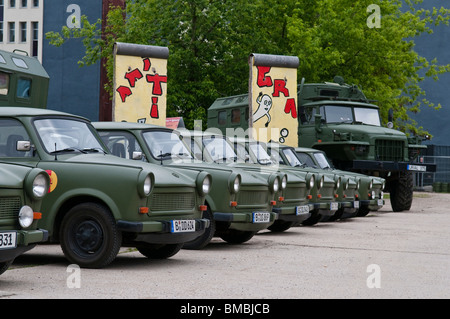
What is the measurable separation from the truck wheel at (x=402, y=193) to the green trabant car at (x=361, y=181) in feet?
11.6

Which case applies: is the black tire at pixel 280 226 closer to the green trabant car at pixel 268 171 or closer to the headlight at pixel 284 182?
the green trabant car at pixel 268 171

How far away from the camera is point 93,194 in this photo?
31.6 ft

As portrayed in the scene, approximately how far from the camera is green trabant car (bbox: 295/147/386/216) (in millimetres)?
20181

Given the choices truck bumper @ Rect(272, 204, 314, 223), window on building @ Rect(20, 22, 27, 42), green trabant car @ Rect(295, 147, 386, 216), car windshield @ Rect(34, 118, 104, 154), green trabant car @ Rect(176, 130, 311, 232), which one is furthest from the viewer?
window on building @ Rect(20, 22, 27, 42)

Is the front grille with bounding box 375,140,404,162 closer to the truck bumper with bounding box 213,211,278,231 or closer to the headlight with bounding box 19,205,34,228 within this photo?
the truck bumper with bounding box 213,211,278,231

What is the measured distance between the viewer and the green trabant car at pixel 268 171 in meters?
13.9

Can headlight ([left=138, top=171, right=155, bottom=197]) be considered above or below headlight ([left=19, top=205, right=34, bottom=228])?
above

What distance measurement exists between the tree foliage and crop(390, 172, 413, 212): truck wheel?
8.76 m

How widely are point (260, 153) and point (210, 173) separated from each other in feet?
12.8

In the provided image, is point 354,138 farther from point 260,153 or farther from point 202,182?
point 202,182

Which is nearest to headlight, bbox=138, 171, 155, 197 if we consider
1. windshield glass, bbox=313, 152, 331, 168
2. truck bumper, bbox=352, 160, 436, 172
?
windshield glass, bbox=313, 152, 331, 168

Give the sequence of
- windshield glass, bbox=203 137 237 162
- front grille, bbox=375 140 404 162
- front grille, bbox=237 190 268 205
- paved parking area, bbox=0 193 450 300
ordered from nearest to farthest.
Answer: paved parking area, bbox=0 193 450 300, front grille, bbox=237 190 268 205, windshield glass, bbox=203 137 237 162, front grille, bbox=375 140 404 162

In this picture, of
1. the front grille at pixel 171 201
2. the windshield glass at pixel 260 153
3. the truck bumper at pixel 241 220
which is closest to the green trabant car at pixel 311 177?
the windshield glass at pixel 260 153
